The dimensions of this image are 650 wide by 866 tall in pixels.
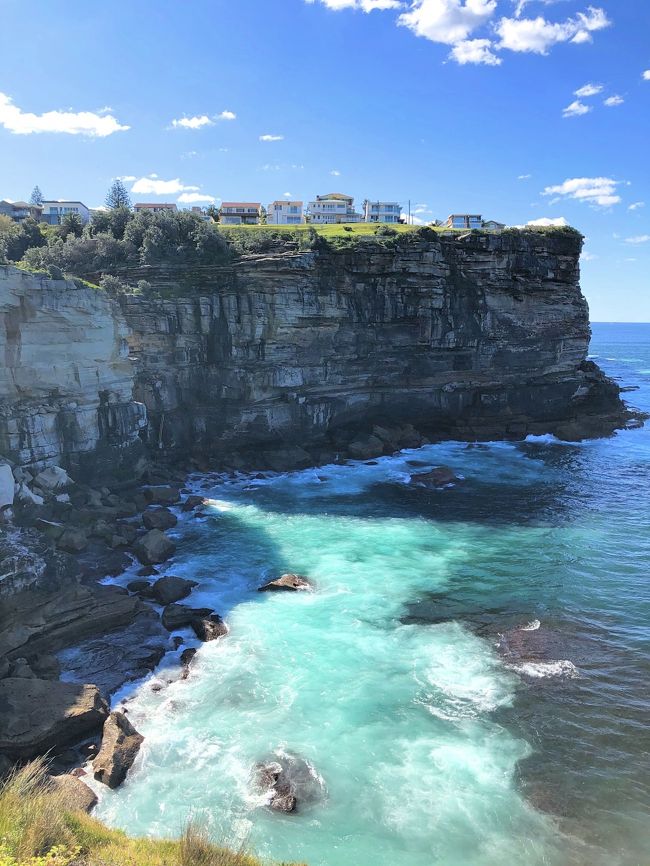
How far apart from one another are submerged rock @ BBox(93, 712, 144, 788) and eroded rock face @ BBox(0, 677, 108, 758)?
2.48ft

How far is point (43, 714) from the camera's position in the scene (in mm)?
15930

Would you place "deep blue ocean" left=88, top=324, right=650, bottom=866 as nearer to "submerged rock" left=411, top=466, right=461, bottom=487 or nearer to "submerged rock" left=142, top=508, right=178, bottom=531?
"submerged rock" left=142, top=508, right=178, bottom=531

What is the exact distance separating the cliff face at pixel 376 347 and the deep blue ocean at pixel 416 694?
39.6ft

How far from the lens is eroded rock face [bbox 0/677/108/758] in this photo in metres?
15.3

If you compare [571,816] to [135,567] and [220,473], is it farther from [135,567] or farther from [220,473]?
[220,473]

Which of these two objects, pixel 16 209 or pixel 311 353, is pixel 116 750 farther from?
pixel 16 209

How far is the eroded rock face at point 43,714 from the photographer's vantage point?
15312 mm

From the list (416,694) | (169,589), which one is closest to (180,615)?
(169,589)

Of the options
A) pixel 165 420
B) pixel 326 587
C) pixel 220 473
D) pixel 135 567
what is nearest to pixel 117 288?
pixel 165 420

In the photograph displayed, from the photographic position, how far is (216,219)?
66688 mm

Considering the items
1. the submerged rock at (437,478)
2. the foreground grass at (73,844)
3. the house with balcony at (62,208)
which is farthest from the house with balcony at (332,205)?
the foreground grass at (73,844)

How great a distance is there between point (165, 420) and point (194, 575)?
673 inches

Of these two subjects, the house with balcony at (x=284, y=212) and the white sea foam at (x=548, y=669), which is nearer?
the white sea foam at (x=548, y=669)

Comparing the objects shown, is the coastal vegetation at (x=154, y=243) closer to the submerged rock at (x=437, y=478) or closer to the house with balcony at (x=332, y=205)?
the submerged rock at (x=437, y=478)
